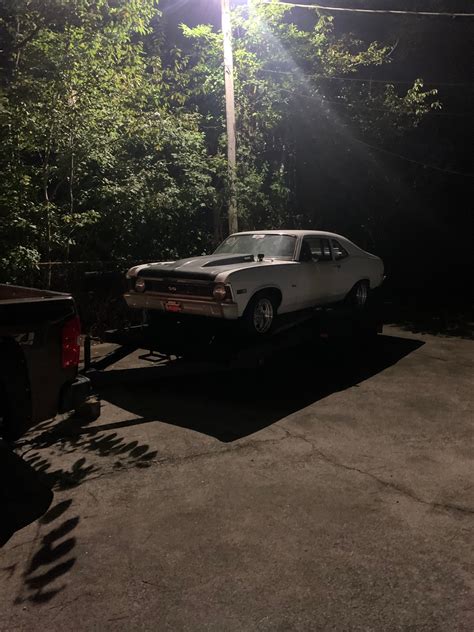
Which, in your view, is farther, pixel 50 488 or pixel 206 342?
pixel 206 342

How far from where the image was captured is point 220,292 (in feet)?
18.9

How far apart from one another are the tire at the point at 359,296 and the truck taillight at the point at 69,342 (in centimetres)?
591

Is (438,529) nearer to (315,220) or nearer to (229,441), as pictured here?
(229,441)

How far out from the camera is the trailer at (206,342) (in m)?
5.40

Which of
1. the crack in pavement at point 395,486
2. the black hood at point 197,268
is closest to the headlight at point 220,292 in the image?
the black hood at point 197,268

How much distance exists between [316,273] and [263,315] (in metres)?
1.43

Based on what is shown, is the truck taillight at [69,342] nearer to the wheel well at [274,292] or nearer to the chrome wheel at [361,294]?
the wheel well at [274,292]

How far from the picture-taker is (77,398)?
3600 millimetres

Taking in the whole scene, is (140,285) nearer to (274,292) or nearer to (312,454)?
(274,292)

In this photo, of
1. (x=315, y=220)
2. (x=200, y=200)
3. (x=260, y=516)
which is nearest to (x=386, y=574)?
(x=260, y=516)

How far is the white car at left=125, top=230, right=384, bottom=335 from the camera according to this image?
5902 mm

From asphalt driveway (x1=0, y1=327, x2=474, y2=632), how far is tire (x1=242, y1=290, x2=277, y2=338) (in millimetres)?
854

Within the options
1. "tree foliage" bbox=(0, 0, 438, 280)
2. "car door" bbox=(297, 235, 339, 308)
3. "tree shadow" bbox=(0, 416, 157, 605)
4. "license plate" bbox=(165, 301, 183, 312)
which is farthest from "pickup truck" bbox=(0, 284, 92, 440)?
"tree foliage" bbox=(0, 0, 438, 280)

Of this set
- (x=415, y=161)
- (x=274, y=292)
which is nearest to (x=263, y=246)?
(x=274, y=292)
